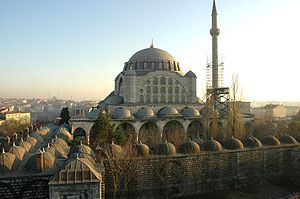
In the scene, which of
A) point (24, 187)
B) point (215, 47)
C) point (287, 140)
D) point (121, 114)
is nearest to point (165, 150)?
point (24, 187)

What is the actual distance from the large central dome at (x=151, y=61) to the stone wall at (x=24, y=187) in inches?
982

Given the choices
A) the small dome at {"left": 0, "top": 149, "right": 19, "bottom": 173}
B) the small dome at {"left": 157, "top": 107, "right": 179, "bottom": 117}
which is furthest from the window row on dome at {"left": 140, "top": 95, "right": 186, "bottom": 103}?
the small dome at {"left": 0, "top": 149, "right": 19, "bottom": 173}

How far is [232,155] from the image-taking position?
15.3 metres

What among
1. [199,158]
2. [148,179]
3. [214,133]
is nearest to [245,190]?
[199,158]

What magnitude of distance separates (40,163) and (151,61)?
85.8ft

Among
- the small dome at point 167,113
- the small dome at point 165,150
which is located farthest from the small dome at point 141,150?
the small dome at point 167,113

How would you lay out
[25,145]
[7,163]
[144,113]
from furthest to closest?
1. [144,113]
2. [25,145]
3. [7,163]

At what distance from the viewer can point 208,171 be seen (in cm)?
1467

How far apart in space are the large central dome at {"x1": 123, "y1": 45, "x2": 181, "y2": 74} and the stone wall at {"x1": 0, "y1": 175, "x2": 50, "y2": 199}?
25.0m

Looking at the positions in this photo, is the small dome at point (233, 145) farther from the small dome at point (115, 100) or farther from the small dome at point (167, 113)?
the small dome at point (115, 100)

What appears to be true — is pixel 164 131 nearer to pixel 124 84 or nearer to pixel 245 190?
pixel 124 84

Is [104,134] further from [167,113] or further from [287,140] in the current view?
[287,140]

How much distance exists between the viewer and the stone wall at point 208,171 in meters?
13.6

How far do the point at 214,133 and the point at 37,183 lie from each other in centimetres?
1536
